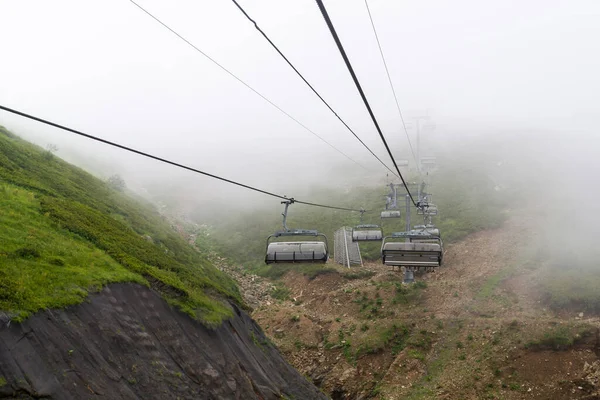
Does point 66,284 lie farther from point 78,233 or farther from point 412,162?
point 412,162

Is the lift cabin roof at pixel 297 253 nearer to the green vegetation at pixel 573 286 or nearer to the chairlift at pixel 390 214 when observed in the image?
the chairlift at pixel 390 214

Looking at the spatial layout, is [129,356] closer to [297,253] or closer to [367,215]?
[297,253]

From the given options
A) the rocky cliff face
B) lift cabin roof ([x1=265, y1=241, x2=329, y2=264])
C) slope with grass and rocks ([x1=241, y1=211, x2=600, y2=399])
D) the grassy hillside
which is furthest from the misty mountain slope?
the rocky cliff face

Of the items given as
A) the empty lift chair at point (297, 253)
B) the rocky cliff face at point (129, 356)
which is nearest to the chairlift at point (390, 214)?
the empty lift chair at point (297, 253)

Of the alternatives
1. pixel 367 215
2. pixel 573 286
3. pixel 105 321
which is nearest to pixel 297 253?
pixel 105 321

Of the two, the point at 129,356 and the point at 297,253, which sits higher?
the point at 297,253

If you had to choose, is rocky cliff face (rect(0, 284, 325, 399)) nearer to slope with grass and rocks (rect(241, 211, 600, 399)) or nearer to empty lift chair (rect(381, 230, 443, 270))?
empty lift chair (rect(381, 230, 443, 270))
